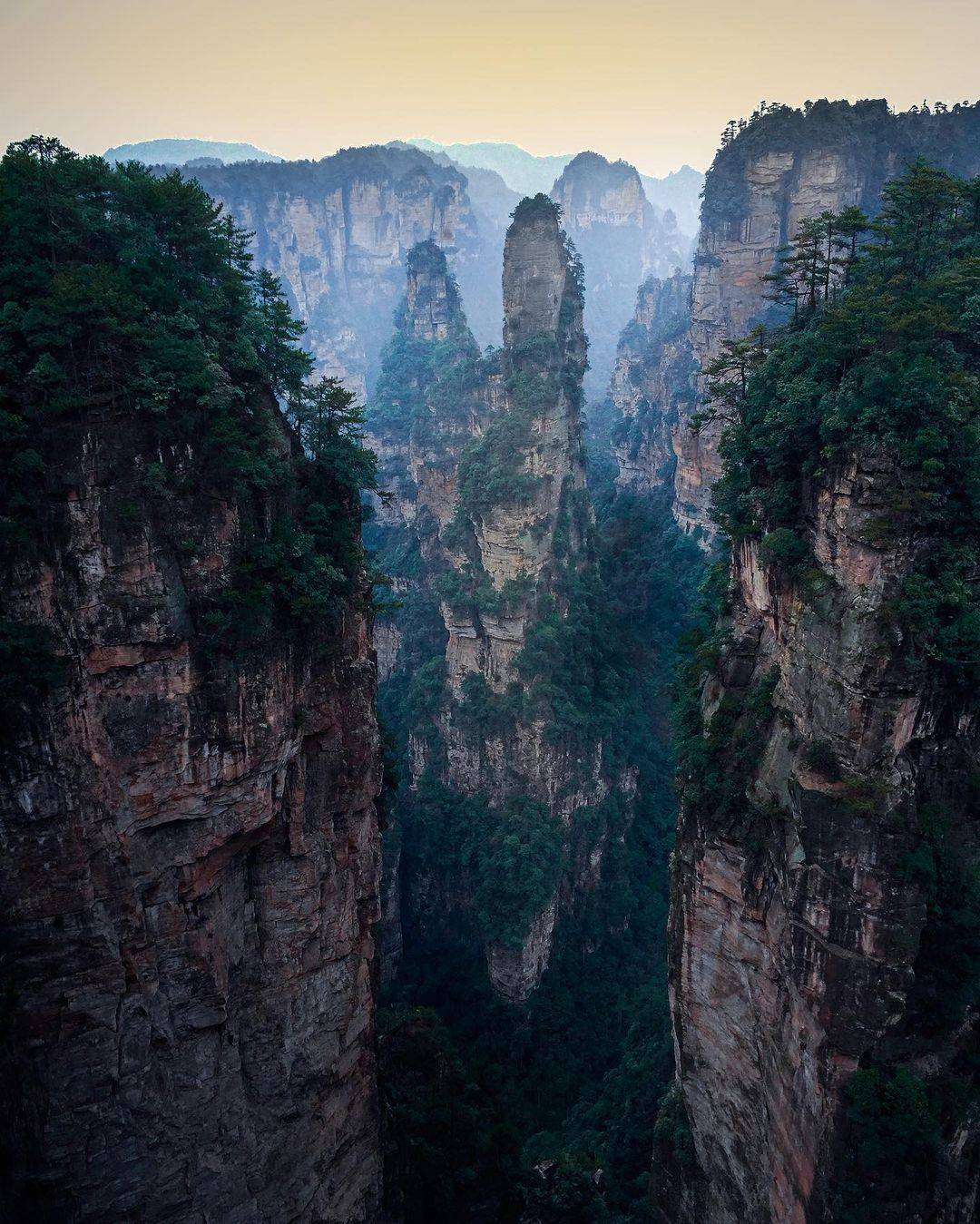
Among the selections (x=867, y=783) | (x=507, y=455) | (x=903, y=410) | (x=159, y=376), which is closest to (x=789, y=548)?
(x=903, y=410)

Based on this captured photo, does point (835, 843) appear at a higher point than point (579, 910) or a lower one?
higher

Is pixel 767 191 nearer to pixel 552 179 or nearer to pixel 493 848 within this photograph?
pixel 493 848

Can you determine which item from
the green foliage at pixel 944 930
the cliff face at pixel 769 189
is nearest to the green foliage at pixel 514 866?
the green foliage at pixel 944 930

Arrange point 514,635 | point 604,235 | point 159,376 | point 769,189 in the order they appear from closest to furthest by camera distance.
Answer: point 159,376, point 514,635, point 769,189, point 604,235

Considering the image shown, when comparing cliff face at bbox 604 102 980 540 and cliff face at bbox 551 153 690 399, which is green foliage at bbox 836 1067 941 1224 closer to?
cliff face at bbox 604 102 980 540

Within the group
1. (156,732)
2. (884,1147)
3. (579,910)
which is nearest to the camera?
(156,732)

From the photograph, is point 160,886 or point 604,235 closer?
point 160,886
